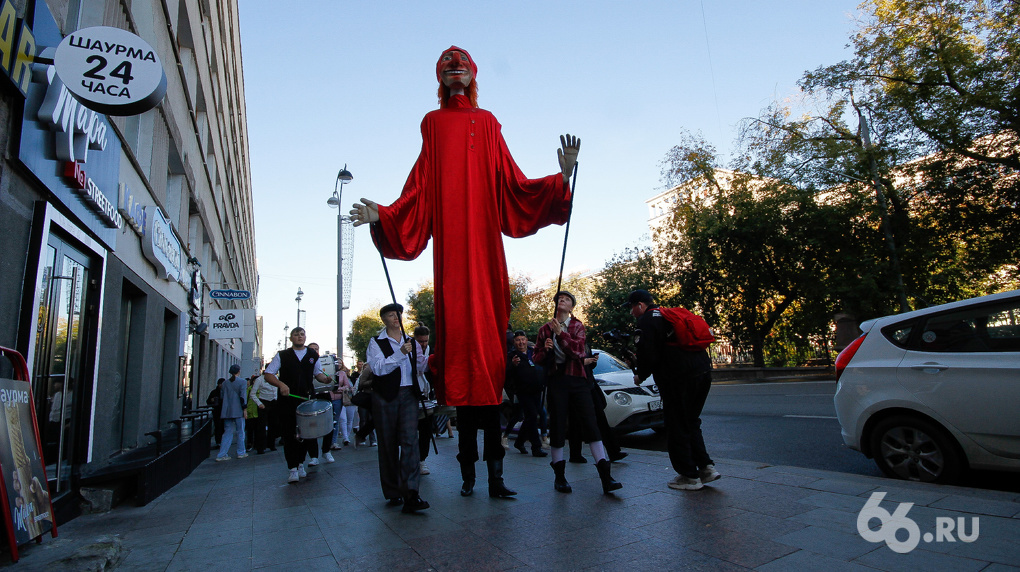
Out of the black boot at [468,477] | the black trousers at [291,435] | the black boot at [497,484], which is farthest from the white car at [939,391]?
the black trousers at [291,435]

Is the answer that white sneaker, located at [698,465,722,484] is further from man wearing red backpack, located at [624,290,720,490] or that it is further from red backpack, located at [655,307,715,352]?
red backpack, located at [655,307,715,352]

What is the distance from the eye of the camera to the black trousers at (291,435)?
7082mm

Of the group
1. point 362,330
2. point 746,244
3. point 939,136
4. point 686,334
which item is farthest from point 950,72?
point 362,330

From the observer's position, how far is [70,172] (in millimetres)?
5414

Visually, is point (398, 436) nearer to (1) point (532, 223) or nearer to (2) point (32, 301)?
(1) point (532, 223)

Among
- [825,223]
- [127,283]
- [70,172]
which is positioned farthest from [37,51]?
[825,223]

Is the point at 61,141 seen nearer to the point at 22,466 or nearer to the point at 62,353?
the point at 62,353

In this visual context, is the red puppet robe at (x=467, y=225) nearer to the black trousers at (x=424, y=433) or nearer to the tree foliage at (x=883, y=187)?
the black trousers at (x=424, y=433)

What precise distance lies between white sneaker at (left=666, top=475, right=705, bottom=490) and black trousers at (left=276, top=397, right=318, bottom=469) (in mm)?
4462

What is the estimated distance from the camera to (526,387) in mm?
8211

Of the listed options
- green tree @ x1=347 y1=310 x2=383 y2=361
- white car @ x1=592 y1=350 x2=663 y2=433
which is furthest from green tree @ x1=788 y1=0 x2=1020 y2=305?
green tree @ x1=347 y1=310 x2=383 y2=361

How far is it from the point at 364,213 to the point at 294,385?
357cm
